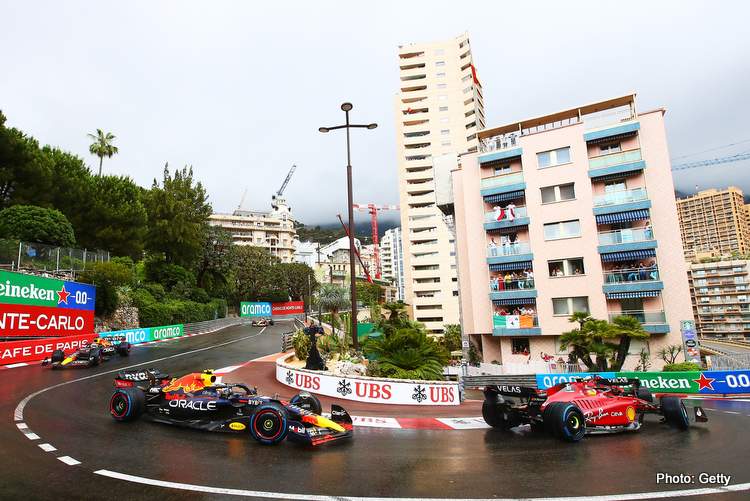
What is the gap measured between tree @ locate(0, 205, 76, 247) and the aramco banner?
50.0m

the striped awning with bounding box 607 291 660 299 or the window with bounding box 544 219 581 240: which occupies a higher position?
the window with bounding box 544 219 581 240

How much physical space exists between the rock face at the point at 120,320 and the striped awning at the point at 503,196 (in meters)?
30.9

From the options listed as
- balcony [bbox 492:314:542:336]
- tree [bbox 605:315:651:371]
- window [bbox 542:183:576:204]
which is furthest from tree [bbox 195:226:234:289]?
tree [bbox 605:315:651:371]

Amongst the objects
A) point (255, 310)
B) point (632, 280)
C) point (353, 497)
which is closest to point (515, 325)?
point (632, 280)

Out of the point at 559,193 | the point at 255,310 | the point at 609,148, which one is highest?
the point at 609,148

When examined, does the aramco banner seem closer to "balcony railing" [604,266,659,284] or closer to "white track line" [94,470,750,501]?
"balcony railing" [604,266,659,284]

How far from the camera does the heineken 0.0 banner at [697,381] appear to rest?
49.9 feet

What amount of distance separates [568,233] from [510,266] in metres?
4.39

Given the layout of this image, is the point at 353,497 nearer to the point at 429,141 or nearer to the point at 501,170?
the point at 501,170

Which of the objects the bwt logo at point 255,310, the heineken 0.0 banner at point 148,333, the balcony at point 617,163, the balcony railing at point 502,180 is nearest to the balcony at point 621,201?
the balcony at point 617,163

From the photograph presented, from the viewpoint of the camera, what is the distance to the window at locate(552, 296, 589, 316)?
87.8 feet

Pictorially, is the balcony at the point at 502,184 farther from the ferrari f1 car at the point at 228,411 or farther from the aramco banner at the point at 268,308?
the aramco banner at the point at 268,308

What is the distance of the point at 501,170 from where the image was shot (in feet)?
102

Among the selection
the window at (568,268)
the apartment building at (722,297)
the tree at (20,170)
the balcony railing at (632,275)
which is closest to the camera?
the balcony railing at (632,275)
